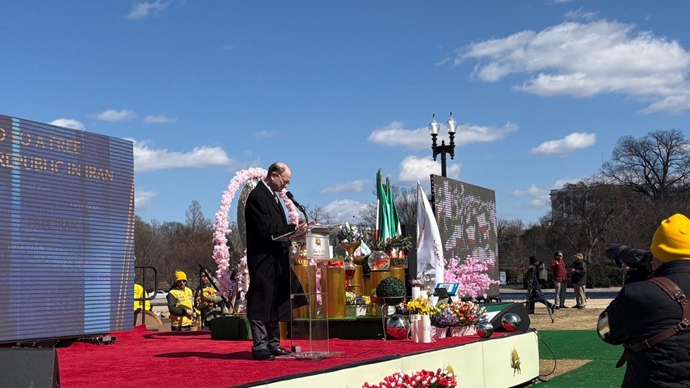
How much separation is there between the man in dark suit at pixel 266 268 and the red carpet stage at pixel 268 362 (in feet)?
0.97

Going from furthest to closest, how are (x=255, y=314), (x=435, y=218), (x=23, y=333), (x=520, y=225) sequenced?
(x=520, y=225) → (x=435, y=218) → (x=23, y=333) → (x=255, y=314)

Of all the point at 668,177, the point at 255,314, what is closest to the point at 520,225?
the point at 668,177

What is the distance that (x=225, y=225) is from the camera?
532 inches

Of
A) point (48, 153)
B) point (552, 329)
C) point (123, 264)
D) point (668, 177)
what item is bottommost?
point (552, 329)

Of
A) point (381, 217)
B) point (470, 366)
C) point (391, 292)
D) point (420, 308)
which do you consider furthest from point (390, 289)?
point (381, 217)

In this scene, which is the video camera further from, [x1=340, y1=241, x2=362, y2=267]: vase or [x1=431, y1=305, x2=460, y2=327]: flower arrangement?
[x1=340, y1=241, x2=362, y2=267]: vase

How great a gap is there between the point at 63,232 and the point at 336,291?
12.1 feet

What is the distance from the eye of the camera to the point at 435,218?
56.1ft

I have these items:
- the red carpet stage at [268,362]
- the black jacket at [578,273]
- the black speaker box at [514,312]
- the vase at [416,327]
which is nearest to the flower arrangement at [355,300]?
the red carpet stage at [268,362]

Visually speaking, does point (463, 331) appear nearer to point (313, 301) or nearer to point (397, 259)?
point (397, 259)

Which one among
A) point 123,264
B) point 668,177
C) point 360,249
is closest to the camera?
point 123,264

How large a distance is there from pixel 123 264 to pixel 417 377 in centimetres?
568

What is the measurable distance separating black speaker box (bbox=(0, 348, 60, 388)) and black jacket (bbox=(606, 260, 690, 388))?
2877mm

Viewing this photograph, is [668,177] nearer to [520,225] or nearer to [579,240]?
[579,240]
